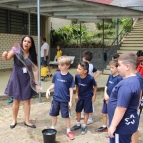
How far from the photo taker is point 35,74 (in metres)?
4.05

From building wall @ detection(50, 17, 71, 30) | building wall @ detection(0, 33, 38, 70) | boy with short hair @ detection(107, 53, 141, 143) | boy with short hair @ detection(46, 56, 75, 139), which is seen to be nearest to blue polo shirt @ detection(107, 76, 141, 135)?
boy with short hair @ detection(107, 53, 141, 143)

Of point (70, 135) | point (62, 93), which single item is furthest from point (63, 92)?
point (70, 135)

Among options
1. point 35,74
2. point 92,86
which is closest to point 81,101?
point 92,86

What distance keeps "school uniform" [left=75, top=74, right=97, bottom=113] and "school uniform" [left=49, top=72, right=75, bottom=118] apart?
0.85 ft

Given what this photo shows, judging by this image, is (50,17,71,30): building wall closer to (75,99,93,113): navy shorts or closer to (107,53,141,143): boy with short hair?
(75,99,93,113): navy shorts

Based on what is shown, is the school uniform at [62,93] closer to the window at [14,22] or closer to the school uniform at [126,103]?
the school uniform at [126,103]

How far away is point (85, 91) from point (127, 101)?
184 centimetres

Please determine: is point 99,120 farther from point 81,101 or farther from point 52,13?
point 52,13

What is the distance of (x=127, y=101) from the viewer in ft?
7.02

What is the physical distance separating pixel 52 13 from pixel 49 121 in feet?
17.5

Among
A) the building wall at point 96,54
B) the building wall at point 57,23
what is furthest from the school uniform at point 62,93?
the building wall at point 57,23

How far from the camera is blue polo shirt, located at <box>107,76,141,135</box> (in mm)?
2139

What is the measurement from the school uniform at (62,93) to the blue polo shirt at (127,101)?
4.55 ft

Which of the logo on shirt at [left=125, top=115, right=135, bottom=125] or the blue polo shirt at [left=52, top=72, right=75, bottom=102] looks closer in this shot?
the logo on shirt at [left=125, top=115, right=135, bottom=125]
